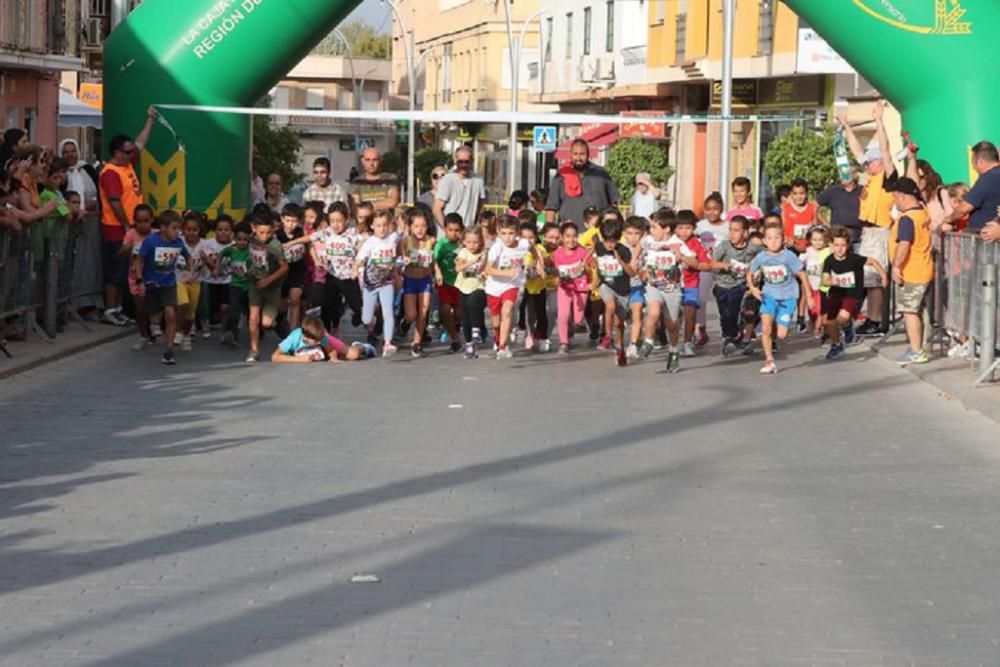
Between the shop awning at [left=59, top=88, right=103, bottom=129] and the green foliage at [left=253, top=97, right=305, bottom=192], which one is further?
the green foliage at [left=253, top=97, right=305, bottom=192]

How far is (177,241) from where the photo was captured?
56.5 ft

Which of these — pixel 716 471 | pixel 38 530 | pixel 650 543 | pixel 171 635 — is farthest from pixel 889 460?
pixel 171 635

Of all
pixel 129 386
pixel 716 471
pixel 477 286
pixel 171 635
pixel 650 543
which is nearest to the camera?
pixel 171 635

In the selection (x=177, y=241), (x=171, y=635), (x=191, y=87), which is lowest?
(x=171, y=635)

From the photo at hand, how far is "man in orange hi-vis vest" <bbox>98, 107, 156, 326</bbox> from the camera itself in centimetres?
1892

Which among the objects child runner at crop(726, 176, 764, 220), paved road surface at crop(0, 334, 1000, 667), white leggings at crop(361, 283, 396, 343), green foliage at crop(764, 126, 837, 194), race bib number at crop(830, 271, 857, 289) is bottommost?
paved road surface at crop(0, 334, 1000, 667)

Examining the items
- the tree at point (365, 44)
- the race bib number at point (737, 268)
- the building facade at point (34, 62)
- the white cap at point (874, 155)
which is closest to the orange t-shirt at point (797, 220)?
the white cap at point (874, 155)

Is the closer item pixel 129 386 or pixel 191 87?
pixel 129 386

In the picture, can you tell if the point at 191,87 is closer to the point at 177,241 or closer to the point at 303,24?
the point at 303,24

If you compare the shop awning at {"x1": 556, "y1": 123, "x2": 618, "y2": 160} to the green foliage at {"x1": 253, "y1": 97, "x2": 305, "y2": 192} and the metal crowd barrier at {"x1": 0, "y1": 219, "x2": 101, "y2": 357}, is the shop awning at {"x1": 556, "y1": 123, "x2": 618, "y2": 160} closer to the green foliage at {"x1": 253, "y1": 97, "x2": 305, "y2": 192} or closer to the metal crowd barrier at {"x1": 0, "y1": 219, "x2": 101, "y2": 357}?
the green foliage at {"x1": 253, "y1": 97, "x2": 305, "y2": 192}

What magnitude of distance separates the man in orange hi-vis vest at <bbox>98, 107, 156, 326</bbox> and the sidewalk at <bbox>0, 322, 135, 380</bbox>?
305 mm

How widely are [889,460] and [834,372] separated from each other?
544 centimetres

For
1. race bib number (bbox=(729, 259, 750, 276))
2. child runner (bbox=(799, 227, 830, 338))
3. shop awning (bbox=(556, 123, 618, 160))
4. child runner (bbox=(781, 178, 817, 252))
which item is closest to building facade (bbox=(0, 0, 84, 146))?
shop awning (bbox=(556, 123, 618, 160))

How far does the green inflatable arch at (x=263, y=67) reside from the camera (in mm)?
18062
